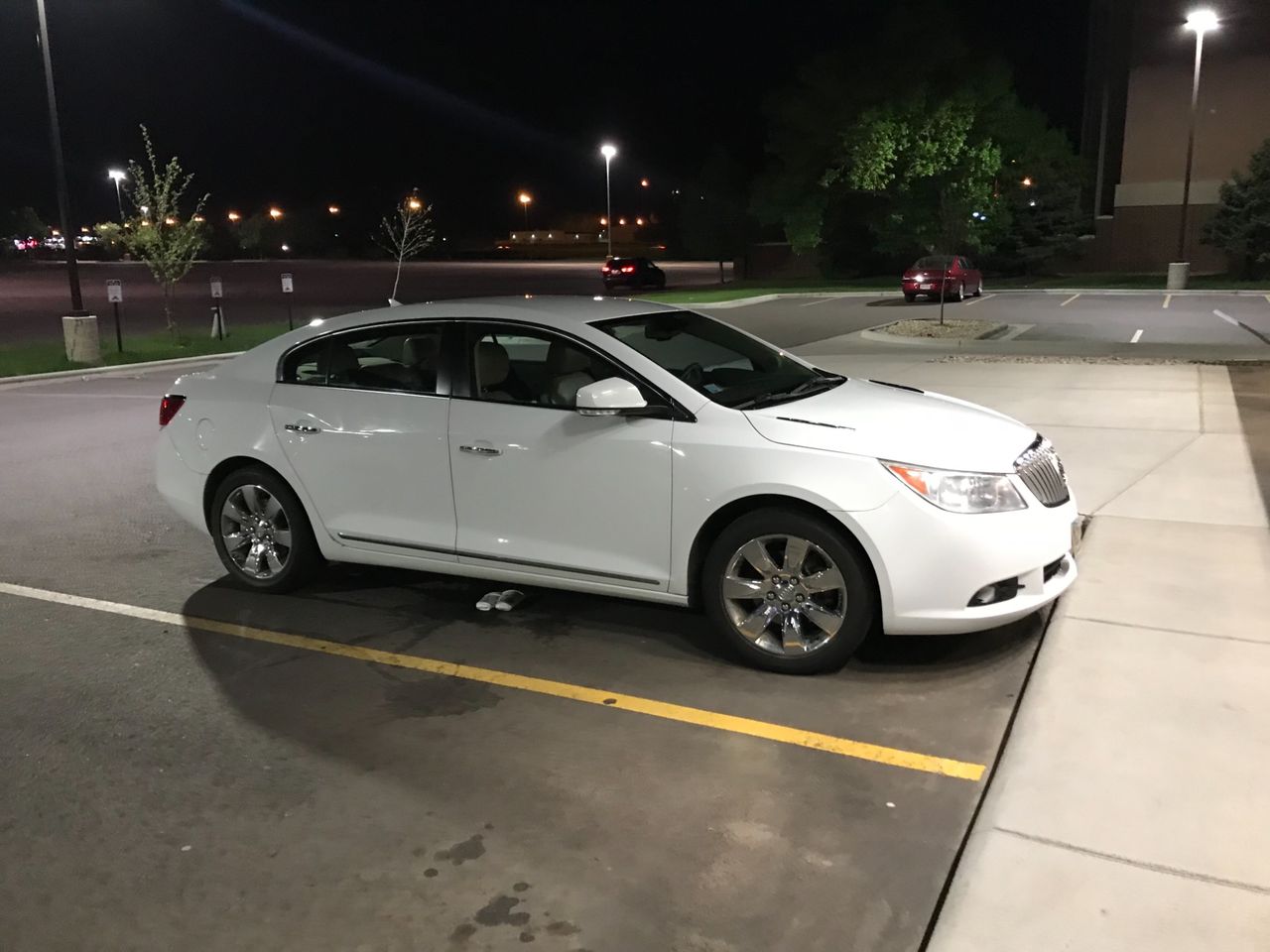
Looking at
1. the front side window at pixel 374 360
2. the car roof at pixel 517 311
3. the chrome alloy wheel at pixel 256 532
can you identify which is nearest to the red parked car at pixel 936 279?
the car roof at pixel 517 311

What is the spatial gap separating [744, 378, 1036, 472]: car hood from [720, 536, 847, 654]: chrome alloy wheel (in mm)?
472

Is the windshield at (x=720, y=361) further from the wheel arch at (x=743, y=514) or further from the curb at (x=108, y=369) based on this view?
the curb at (x=108, y=369)

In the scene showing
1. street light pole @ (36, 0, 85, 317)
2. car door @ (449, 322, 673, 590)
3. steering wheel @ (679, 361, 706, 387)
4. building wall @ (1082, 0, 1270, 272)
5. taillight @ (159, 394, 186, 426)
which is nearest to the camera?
car door @ (449, 322, 673, 590)

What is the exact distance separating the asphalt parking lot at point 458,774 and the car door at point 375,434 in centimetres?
52

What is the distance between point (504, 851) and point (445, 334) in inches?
114

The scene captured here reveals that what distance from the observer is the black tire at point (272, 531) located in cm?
591

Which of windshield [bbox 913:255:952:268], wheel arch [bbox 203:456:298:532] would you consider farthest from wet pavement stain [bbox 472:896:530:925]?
windshield [bbox 913:255:952:268]

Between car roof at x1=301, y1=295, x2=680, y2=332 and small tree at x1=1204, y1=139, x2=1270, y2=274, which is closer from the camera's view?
car roof at x1=301, y1=295, x2=680, y2=332

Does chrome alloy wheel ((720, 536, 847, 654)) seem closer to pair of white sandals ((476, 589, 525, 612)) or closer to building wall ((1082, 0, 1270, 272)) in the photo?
pair of white sandals ((476, 589, 525, 612))

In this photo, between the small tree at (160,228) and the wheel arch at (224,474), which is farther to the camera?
the small tree at (160,228)

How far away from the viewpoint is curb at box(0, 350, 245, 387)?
16328 millimetres

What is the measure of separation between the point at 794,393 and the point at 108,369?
1554 centimetres

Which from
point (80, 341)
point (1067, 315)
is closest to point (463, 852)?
point (80, 341)

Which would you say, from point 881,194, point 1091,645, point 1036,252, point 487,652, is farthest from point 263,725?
point 1036,252
